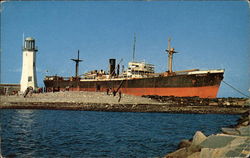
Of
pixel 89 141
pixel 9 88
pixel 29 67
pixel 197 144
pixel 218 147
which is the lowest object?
pixel 89 141

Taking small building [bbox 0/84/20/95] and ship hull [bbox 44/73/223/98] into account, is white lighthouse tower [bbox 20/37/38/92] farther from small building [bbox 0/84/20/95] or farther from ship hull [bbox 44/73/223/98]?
ship hull [bbox 44/73/223/98]

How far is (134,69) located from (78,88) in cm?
1202

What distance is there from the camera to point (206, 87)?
3478cm

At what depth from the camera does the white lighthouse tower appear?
43031 millimetres

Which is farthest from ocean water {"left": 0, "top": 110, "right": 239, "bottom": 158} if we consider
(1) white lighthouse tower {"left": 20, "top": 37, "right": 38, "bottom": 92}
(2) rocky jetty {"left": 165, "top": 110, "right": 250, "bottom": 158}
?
(1) white lighthouse tower {"left": 20, "top": 37, "right": 38, "bottom": 92}

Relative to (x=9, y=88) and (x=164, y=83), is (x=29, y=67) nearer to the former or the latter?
(x=9, y=88)

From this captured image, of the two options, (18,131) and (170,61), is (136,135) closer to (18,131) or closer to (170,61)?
(18,131)

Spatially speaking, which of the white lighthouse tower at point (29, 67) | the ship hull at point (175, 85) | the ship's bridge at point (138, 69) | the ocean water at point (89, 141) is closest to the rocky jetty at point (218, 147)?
the ocean water at point (89, 141)

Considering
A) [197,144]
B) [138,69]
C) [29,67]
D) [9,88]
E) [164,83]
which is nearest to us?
[197,144]

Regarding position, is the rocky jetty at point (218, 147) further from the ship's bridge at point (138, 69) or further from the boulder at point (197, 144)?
the ship's bridge at point (138, 69)

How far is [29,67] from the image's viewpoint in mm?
43125

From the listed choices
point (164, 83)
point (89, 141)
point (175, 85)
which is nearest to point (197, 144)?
point (89, 141)

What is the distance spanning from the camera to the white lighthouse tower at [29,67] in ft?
141

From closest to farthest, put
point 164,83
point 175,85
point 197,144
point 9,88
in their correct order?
point 197,144, point 175,85, point 164,83, point 9,88
